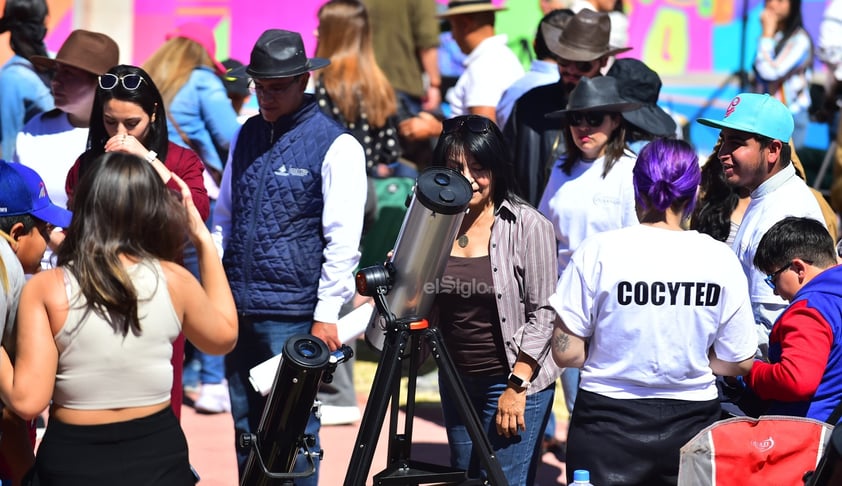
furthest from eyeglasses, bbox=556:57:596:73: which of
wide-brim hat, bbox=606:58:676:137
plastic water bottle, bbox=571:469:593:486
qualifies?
plastic water bottle, bbox=571:469:593:486

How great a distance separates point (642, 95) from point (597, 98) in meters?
0.69

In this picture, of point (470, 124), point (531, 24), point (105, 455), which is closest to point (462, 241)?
point (470, 124)

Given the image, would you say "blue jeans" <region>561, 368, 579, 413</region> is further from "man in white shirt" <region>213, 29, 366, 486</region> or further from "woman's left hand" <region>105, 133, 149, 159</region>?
"woman's left hand" <region>105, 133, 149, 159</region>

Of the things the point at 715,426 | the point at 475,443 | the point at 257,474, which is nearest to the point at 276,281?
the point at 257,474

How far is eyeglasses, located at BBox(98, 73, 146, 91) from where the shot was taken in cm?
413

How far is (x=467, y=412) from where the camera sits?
369cm

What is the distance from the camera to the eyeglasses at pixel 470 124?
4.14 meters

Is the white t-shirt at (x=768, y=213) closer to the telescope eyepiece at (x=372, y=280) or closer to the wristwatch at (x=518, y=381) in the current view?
the wristwatch at (x=518, y=381)

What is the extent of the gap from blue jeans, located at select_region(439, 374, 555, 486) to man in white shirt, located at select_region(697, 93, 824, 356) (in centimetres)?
87

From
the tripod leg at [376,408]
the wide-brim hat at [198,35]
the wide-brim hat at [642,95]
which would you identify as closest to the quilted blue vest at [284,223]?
the tripod leg at [376,408]

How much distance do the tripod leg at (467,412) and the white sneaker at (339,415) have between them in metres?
2.73

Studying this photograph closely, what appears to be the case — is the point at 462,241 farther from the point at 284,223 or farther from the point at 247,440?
the point at 247,440

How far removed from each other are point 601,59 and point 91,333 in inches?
149

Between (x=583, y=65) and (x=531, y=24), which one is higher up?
(x=583, y=65)
